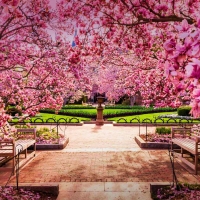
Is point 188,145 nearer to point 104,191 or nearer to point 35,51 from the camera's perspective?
point 104,191

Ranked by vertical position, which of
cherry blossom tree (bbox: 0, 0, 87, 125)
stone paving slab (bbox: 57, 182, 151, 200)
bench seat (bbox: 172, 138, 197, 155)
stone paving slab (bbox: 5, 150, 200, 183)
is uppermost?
cherry blossom tree (bbox: 0, 0, 87, 125)

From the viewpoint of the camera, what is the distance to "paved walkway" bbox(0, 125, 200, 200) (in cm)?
588

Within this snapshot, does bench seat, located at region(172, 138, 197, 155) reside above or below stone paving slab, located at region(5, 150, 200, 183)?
above

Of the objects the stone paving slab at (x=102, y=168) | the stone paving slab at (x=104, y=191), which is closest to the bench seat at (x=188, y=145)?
the stone paving slab at (x=102, y=168)

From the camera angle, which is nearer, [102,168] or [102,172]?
[102,172]

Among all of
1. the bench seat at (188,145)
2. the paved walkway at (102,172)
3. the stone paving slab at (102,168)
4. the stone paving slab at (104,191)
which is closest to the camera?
the stone paving slab at (104,191)

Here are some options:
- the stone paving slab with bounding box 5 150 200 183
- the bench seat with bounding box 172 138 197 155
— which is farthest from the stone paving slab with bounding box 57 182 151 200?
the bench seat with bounding box 172 138 197 155

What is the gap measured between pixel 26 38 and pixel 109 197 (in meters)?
6.59

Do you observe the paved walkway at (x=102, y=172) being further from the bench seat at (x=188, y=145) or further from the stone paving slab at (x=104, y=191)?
the bench seat at (x=188, y=145)

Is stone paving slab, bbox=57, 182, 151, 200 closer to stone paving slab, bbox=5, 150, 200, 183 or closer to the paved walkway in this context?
the paved walkway

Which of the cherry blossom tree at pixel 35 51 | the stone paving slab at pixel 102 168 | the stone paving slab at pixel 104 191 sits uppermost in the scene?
the cherry blossom tree at pixel 35 51

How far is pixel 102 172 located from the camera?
24.1 ft

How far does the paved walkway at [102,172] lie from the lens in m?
5.88

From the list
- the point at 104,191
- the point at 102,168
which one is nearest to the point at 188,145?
the point at 102,168
